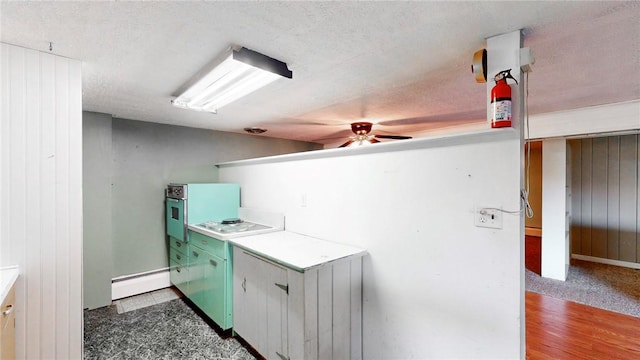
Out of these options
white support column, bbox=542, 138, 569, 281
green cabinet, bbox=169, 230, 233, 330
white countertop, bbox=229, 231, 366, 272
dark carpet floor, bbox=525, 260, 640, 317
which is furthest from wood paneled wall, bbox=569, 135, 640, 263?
green cabinet, bbox=169, 230, 233, 330

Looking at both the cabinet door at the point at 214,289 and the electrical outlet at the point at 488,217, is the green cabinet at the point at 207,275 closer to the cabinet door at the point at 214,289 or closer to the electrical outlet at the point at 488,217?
the cabinet door at the point at 214,289

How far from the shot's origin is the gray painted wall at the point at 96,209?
9.12 feet

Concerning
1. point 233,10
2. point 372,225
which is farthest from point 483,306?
point 233,10

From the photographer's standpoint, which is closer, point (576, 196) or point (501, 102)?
point (501, 102)

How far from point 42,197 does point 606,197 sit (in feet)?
22.7

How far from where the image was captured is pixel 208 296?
2.57m

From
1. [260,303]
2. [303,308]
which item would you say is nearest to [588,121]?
[303,308]

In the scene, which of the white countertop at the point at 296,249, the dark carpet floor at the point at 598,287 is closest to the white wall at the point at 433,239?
the white countertop at the point at 296,249

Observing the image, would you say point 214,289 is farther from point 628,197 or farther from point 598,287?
point 628,197

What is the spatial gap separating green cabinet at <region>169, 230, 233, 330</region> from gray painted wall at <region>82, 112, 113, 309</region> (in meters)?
0.70

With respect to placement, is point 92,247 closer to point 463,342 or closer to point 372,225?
point 372,225

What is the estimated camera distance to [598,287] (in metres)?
3.37

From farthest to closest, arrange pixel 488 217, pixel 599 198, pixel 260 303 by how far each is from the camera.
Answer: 1. pixel 599 198
2. pixel 260 303
3. pixel 488 217

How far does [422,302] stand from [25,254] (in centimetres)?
233
